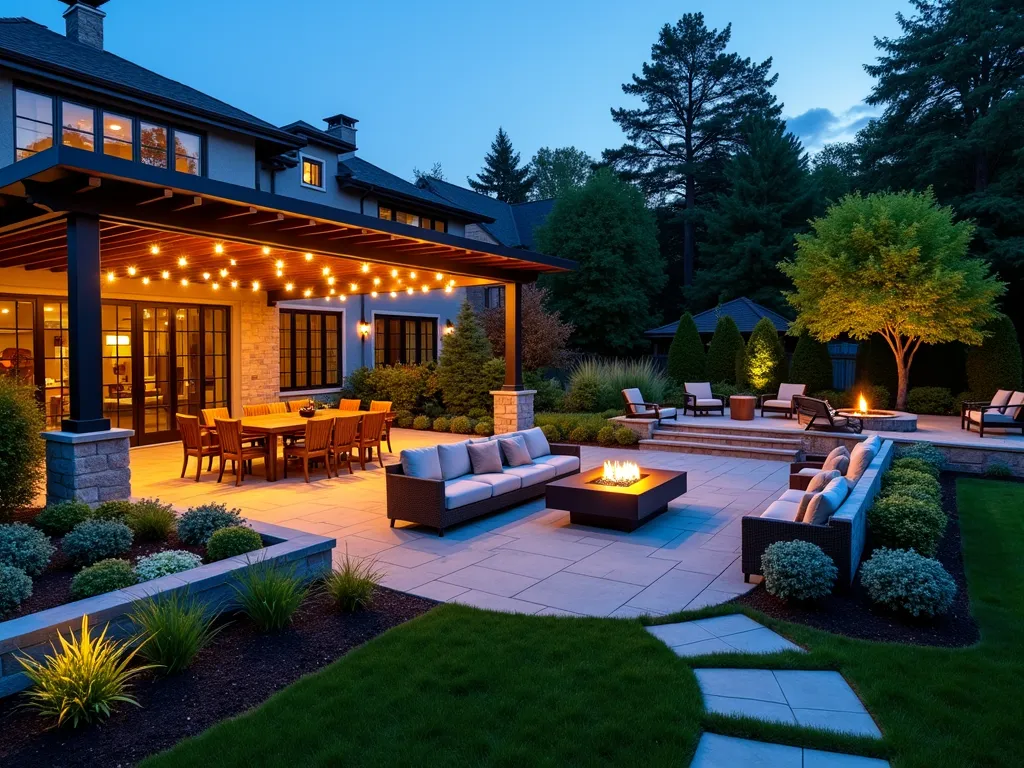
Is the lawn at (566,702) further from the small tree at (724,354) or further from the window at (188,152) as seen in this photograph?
the small tree at (724,354)

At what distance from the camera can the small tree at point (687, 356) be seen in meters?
17.9

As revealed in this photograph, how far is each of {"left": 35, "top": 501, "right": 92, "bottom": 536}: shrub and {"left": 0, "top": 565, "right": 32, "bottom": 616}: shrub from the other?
1.48 meters

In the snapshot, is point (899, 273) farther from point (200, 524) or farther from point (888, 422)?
point (200, 524)

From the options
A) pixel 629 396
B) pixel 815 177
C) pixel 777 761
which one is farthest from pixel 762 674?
pixel 815 177

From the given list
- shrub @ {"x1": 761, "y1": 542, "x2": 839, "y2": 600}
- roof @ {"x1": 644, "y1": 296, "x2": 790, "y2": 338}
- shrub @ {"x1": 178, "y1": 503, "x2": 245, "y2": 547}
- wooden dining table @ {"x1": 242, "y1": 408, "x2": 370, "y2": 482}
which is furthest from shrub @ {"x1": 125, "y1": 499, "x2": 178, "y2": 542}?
roof @ {"x1": 644, "y1": 296, "x2": 790, "y2": 338}

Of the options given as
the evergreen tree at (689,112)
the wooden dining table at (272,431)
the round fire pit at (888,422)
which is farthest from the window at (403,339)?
the evergreen tree at (689,112)

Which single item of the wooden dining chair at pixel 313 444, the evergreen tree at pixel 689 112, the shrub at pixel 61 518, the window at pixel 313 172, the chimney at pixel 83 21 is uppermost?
the evergreen tree at pixel 689 112

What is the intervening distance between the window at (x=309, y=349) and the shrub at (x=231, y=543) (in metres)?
11.3

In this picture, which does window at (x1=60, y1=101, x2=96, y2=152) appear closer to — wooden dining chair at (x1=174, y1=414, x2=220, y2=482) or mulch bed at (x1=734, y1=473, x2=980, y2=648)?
wooden dining chair at (x1=174, y1=414, x2=220, y2=482)

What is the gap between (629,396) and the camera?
13.5m

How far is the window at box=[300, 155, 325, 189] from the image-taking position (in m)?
15.9

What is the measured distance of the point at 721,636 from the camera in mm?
4242

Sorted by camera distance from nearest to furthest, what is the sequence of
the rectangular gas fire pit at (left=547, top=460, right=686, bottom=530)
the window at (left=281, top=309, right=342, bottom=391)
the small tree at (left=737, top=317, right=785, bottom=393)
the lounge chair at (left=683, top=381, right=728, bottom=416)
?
the rectangular gas fire pit at (left=547, top=460, right=686, bottom=530) < the lounge chair at (left=683, top=381, right=728, bottom=416) < the window at (left=281, top=309, right=342, bottom=391) < the small tree at (left=737, top=317, right=785, bottom=393)

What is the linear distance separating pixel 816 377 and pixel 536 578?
13314 millimetres
